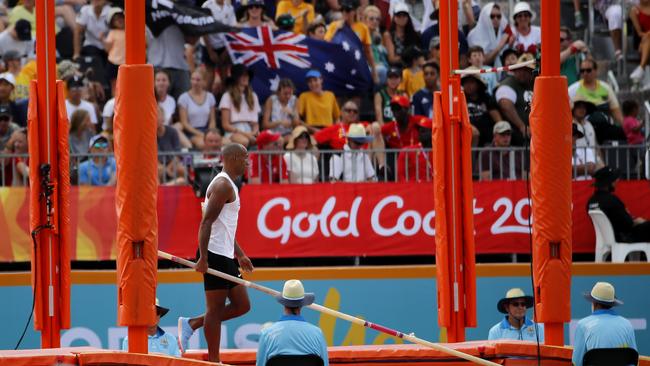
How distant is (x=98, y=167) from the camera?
17016 mm

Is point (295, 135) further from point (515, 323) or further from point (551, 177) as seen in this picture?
point (551, 177)

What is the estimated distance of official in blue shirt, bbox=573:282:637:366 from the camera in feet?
40.5

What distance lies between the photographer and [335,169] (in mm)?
17234

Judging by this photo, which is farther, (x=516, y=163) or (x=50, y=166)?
(x=516, y=163)

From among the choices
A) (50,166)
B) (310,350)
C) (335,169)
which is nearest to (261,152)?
(335,169)

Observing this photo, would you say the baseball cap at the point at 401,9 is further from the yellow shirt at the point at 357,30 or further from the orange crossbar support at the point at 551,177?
the orange crossbar support at the point at 551,177

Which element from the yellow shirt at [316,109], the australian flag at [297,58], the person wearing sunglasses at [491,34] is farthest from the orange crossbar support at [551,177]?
the person wearing sunglasses at [491,34]

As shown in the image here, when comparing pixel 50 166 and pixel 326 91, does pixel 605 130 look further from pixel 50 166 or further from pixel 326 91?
pixel 50 166

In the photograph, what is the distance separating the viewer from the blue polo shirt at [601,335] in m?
12.4

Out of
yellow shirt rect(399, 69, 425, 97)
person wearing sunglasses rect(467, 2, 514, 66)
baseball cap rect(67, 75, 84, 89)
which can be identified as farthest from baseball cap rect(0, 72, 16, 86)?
person wearing sunglasses rect(467, 2, 514, 66)

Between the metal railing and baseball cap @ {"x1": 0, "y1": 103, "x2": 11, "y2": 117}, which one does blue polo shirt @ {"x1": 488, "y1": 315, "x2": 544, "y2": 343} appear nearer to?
the metal railing

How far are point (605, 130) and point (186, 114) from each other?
18.3 feet

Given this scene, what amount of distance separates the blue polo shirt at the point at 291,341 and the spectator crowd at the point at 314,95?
5208mm

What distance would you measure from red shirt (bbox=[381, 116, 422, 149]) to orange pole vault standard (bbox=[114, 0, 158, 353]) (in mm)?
6561
